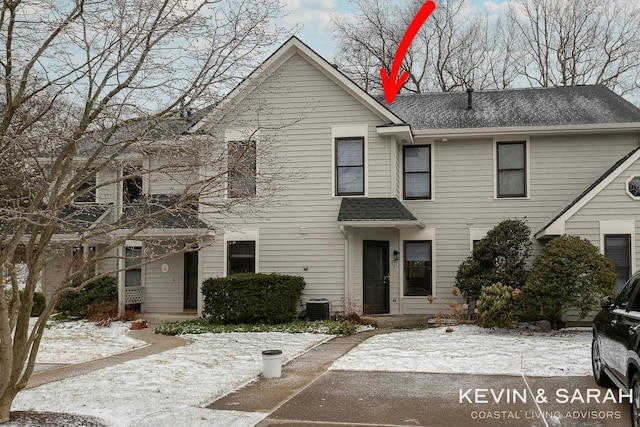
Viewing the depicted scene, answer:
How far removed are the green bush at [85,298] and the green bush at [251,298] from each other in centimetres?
396

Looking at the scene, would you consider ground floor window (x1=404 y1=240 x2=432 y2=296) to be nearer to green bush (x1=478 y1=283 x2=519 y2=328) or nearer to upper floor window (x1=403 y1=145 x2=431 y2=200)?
upper floor window (x1=403 y1=145 x2=431 y2=200)

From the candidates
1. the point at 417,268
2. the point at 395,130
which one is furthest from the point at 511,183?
the point at 395,130

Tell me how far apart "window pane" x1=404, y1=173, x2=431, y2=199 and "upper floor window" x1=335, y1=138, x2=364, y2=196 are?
1668 mm

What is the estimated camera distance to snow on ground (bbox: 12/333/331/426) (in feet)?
24.6

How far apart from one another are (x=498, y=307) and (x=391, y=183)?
4404mm

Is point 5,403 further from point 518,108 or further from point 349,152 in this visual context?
point 518,108

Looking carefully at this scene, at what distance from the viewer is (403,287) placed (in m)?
17.7

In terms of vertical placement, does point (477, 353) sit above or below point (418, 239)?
below

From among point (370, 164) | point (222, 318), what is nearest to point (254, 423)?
point (222, 318)

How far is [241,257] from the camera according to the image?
57.7 ft

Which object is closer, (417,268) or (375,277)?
(375,277)

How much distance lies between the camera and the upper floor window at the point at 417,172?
59.1 ft

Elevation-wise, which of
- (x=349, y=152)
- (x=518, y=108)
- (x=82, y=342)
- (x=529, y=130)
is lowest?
(x=82, y=342)

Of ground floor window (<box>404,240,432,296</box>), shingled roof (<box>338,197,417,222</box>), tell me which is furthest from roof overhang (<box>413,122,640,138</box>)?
ground floor window (<box>404,240,432,296</box>)
